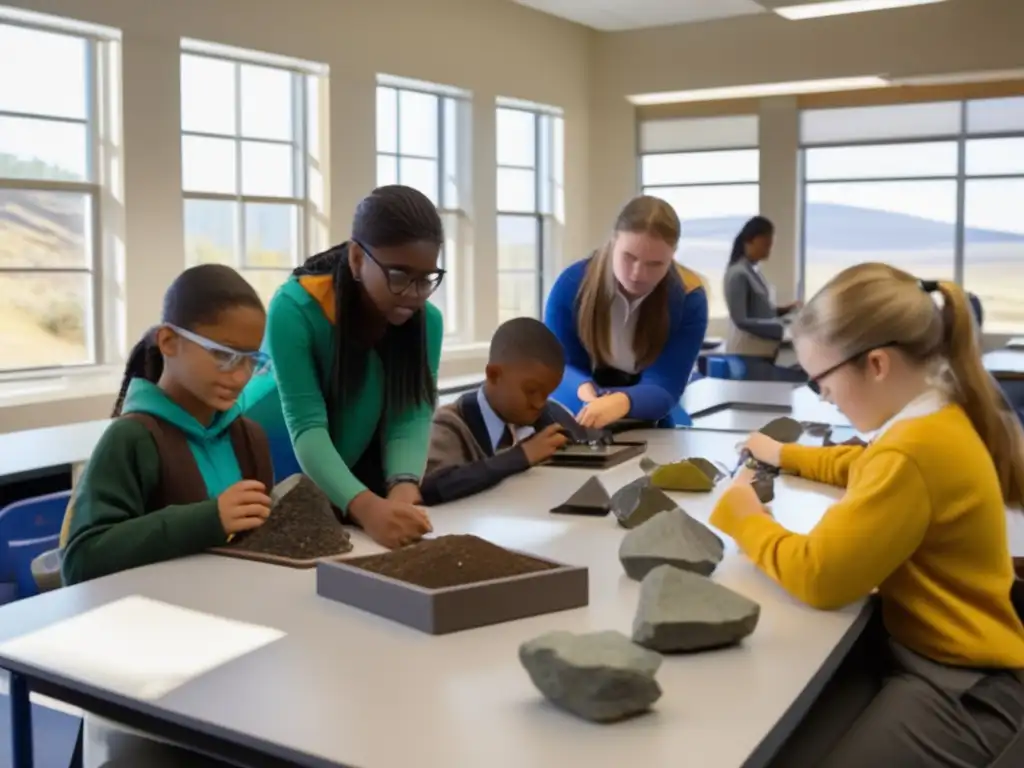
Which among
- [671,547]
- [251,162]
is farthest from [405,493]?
[251,162]

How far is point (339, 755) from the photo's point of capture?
1.08m

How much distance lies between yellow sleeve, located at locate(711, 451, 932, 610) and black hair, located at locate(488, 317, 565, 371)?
112 centimetres

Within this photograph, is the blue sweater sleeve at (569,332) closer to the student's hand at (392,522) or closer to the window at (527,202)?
the student's hand at (392,522)

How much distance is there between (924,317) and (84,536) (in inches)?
54.3

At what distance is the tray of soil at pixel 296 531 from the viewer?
1836mm

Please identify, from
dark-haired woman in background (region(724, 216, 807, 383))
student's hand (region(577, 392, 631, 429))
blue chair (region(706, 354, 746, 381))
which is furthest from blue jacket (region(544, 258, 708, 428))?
dark-haired woman in background (region(724, 216, 807, 383))

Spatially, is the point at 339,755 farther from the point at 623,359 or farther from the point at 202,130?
the point at 202,130

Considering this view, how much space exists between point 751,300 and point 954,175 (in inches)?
129

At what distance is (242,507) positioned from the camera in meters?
1.83

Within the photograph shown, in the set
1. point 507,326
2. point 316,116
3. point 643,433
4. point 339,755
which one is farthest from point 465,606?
point 316,116

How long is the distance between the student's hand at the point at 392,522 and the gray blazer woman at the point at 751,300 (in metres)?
5.49

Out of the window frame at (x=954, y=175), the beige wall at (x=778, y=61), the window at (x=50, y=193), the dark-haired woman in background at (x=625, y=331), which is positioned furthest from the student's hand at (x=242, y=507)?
the beige wall at (x=778, y=61)

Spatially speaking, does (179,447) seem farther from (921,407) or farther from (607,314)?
(607,314)

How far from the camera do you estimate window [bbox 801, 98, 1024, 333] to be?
9203 millimetres
